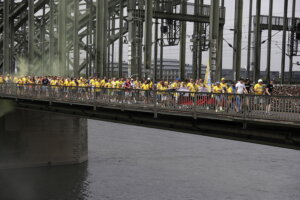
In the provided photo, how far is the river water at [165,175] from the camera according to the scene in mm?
42250

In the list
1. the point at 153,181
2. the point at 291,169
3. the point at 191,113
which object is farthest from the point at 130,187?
the point at 191,113

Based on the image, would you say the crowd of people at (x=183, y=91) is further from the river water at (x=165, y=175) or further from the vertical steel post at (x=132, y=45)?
the river water at (x=165, y=175)

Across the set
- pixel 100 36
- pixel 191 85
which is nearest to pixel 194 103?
pixel 191 85

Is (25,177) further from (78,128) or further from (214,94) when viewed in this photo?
(214,94)

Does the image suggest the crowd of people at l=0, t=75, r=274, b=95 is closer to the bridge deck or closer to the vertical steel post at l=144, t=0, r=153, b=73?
the bridge deck

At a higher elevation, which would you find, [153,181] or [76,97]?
[76,97]

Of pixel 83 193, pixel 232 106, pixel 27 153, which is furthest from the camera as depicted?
pixel 27 153

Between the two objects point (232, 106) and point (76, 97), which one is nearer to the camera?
point (232, 106)

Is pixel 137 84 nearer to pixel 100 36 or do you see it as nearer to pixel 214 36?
pixel 214 36

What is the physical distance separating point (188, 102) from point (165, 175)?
24.6m

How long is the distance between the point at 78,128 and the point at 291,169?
66.6ft

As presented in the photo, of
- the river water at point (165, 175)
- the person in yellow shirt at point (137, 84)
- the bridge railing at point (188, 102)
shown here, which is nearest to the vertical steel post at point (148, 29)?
the person in yellow shirt at point (137, 84)

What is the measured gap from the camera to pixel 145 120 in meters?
26.7

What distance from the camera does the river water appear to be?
42250mm
